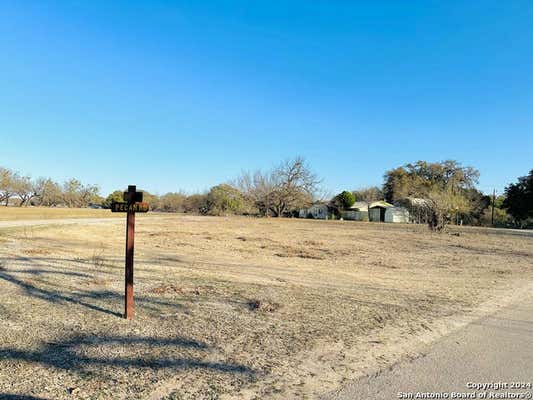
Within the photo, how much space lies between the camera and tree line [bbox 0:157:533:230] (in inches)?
1853

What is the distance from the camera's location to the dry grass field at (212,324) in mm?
2852

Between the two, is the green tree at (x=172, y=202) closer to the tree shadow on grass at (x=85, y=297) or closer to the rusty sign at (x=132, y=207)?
the tree shadow on grass at (x=85, y=297)

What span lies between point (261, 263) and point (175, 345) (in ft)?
20.4

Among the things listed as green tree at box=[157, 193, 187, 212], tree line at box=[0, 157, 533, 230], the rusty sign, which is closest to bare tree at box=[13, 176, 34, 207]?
tree line at box=[0, 157, 533, 230]

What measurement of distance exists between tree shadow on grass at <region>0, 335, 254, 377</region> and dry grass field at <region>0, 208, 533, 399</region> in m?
0.02

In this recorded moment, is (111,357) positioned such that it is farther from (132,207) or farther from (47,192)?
(47,192)

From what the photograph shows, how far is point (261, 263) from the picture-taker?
9.71m

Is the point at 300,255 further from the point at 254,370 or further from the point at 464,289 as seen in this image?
the point at 254,370

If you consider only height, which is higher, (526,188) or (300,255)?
(526,188)

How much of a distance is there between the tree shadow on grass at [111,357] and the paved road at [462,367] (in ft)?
3.49

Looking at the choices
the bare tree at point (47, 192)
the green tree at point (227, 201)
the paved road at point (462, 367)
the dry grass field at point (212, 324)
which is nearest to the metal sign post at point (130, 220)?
the dry grass field at point (212, 324)

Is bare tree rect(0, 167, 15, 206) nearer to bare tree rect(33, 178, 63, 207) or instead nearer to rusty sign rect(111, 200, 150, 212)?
bare tree rect(33, 178, 63, 207)

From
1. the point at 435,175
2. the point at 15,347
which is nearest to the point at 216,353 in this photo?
the point at 15,347

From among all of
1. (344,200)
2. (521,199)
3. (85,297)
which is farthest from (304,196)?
(85,297)
